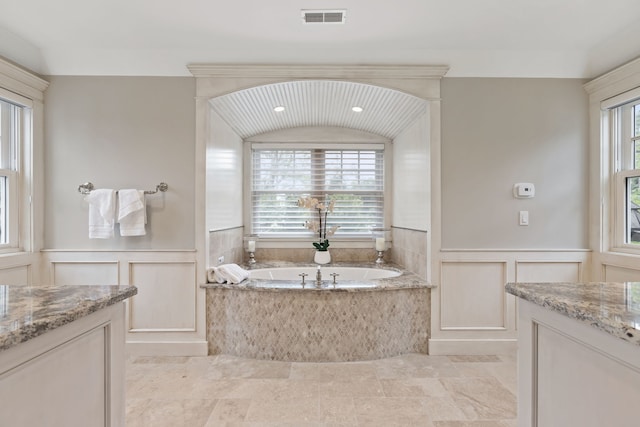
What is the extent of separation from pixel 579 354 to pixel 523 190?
6.86 feet

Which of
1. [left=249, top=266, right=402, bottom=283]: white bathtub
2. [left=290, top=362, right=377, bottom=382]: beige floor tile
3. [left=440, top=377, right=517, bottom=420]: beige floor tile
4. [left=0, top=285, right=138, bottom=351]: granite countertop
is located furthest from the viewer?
[left=249, top=266, right=402, bottom=283]: white bathtub

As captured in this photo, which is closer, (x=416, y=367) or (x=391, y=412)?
(x=391, y=412)

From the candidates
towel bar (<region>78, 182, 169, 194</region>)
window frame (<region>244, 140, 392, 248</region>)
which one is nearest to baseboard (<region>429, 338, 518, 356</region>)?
window frame (<region>244, 140, 392, 248</region>)

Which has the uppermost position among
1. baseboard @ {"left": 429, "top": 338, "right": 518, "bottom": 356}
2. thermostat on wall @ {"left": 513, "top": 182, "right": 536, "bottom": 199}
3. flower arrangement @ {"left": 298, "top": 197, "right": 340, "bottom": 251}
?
thermostat on wall @ {"left": 513, "top": 182, "right": 536, "bottom": 199}

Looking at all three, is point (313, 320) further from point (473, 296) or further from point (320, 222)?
point (320, 222)

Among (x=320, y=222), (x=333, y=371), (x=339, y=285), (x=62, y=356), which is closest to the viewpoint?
(x=62, y=356)

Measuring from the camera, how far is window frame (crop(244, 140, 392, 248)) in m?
3.88

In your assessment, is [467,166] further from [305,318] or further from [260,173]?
[260,173]

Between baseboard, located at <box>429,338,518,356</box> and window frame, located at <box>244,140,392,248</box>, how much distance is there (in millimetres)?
1414

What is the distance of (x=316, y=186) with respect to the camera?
13.0 ft

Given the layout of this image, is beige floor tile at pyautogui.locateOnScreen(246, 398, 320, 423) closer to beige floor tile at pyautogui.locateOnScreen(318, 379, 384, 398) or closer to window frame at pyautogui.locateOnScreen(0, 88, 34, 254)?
beige floor tile at pyautogui.locateOnScreen(318, 379, 384, 398)

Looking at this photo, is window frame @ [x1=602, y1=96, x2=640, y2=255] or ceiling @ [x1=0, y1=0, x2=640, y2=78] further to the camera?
window frame @ [x1=602, y1=96, x2=640, y2=255]

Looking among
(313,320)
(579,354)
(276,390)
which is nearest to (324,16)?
(313,320)

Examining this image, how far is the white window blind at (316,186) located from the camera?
395 centimetres
